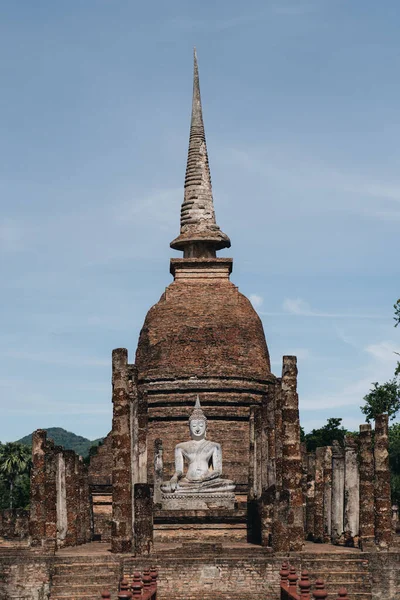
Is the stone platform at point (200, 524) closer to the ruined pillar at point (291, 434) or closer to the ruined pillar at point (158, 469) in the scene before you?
the ruined pillar at point (158, 469)

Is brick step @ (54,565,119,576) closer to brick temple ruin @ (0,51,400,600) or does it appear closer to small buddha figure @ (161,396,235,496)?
brick temple ruin @ (0,51,400,600)

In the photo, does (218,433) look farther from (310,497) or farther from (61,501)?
(61,501)

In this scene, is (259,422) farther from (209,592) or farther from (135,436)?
(209,592)

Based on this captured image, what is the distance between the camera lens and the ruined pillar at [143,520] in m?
18.9

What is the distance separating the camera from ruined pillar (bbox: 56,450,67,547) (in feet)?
74.7

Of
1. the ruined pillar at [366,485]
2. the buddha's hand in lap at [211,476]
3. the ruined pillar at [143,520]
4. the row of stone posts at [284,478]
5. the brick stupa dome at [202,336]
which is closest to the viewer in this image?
the ruined pillar at [143,520]

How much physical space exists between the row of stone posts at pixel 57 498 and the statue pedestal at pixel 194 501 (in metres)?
2.32

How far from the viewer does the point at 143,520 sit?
18969mm

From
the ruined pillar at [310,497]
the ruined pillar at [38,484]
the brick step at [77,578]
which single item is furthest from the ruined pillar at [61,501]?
the ruined pillar at [310,497]

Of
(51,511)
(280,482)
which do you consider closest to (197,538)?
(280,482)

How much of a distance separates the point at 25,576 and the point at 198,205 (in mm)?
18186

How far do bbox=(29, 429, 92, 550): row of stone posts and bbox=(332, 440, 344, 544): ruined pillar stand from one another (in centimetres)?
632

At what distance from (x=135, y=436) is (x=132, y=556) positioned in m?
3.83

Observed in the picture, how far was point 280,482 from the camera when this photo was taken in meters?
23.8
